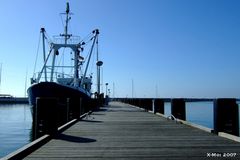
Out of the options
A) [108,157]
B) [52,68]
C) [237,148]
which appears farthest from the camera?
[52,68]

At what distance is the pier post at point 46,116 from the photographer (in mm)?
10531

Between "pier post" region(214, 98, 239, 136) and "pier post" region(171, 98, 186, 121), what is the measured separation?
562cm

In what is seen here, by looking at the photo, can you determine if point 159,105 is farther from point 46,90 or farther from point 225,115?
point 225,115

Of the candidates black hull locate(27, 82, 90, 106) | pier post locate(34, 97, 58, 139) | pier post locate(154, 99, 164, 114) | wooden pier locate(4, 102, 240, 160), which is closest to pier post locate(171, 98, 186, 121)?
wooden pier locate(4, 102, 240, 160)

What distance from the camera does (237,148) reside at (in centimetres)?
800

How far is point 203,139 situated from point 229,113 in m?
1.47

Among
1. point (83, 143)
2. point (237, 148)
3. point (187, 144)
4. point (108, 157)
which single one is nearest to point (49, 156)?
point (108, 157)

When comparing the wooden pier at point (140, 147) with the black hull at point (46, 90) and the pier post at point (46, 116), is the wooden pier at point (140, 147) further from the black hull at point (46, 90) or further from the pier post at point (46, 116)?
the black hull at point (46, 90)

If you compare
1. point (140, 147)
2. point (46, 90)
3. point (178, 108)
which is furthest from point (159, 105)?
point (140, 147)

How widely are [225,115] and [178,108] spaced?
5.78m

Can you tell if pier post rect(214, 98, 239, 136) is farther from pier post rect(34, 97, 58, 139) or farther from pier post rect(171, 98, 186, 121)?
pier post rect(171, 98, 186, 121)

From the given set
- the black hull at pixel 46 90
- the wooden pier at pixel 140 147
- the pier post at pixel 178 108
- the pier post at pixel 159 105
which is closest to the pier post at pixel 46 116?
the wooden pier at pixel 140 147

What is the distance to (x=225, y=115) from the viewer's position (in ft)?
34.8

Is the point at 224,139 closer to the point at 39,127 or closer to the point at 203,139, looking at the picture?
the point at 203,139
